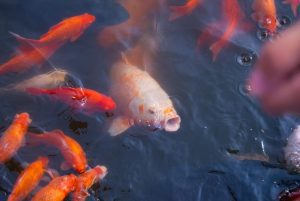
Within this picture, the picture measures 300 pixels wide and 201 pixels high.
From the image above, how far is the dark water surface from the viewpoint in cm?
409

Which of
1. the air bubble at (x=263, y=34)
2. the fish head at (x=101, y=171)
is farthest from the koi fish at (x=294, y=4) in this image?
the fish head at (x=101, y=171)

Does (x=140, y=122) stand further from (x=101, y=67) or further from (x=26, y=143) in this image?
(x=26, y=143)

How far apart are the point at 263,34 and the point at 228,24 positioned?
559mm

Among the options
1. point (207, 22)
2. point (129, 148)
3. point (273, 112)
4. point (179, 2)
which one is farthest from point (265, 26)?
point (273, 112)

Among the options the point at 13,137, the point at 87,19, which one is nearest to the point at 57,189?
the point at 13,137

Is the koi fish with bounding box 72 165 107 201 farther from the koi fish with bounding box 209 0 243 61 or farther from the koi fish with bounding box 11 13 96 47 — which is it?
the koi fish with bounding box 209 0 243 61

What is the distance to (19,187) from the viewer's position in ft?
11.3

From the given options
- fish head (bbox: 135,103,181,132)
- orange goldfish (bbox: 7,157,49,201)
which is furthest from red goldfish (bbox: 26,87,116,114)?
orange goldfish (bbox: 7,157,49,201)

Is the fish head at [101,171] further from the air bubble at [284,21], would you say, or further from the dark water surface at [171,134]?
the air bubble at [284,21]

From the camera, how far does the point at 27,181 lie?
3.52m

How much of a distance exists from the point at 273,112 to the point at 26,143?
3.20m

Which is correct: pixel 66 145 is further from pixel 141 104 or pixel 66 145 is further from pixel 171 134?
pixel 171 134

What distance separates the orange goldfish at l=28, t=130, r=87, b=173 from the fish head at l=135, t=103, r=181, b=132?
730mm

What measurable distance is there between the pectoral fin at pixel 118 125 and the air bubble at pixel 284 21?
2717mm
